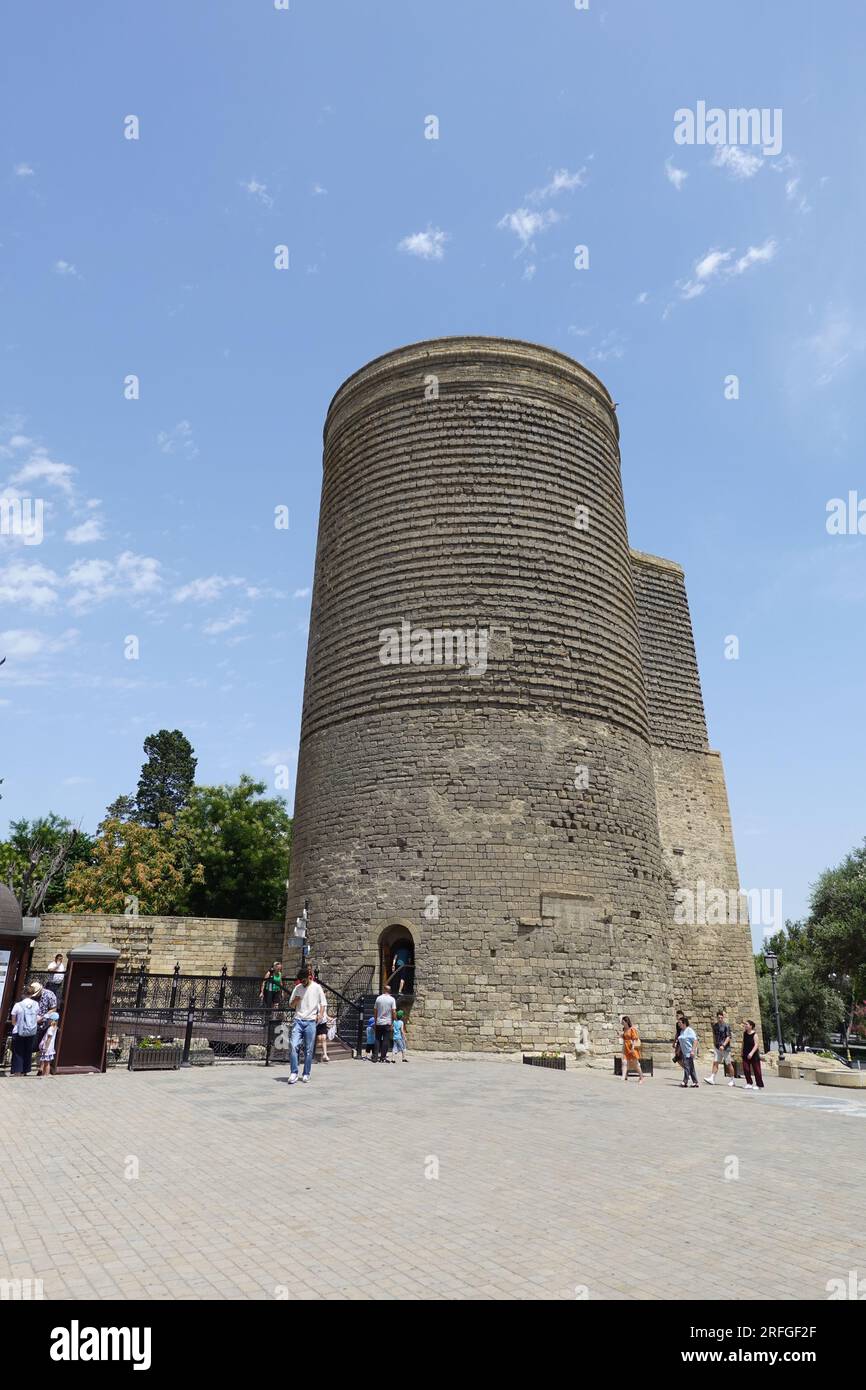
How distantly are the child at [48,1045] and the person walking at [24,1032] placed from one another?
217mm

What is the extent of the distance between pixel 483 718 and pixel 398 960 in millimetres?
5454

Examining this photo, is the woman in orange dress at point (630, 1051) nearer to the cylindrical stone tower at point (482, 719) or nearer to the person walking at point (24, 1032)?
the cylindrical stone tower at point (482, 719)

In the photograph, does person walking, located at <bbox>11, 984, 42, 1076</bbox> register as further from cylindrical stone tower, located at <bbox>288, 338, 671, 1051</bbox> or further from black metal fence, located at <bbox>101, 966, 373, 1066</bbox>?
cylindrical stone tower, located at <bbox>288, 338, 671, 1051</bbox>

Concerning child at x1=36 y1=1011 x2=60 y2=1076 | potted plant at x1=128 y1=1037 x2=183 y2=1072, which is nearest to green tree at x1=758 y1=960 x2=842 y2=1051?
potted plant at x1=128 y1=1037 x2=183 y2=1072

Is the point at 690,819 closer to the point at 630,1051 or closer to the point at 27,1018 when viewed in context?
the point at 630,1051

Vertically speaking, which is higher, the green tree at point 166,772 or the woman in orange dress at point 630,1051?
the green tree at point 166,772

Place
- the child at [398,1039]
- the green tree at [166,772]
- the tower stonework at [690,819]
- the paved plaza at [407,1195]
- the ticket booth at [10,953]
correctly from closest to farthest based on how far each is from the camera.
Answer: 1. the paved plaza at [407,1195]
2. the ticket booth at [10,953]
3. the child at [398,1039]
4. the tower stonework at [690,819]
5. the green tree at [166,772]

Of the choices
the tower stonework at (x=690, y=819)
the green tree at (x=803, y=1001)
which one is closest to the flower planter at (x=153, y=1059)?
the tower stonework at (x=690, y=819)

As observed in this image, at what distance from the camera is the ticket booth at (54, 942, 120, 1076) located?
11188 mm

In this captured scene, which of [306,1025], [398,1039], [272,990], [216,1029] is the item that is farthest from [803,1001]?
[306,1025]

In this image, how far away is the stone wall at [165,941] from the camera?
23.9 meters

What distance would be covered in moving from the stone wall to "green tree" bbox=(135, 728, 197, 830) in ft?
126

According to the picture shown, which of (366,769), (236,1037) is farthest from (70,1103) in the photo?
(366,769)

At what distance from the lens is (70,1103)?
920 cm
